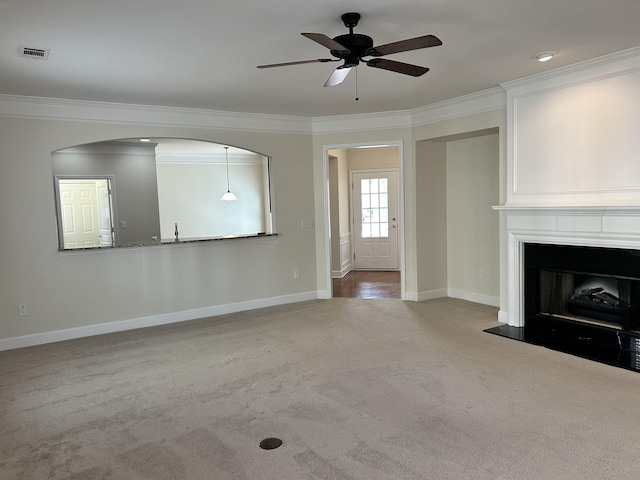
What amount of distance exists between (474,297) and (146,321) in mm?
4120

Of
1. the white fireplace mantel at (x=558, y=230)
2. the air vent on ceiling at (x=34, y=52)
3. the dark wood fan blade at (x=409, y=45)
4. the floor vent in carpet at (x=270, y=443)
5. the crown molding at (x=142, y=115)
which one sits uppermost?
the air vent on ceiling at (x=34, y=52)

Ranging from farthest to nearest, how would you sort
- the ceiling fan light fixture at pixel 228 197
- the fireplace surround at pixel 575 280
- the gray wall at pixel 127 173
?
1. the ceiling fan light fixture at pixel 228 197
2. the gray wall at pixel 127 173
3. the fireplace surround at pixel 575 280

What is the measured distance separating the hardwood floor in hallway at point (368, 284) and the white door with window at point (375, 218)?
1.05 ft

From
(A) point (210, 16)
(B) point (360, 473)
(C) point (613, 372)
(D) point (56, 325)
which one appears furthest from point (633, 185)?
(D) point (56, 325)

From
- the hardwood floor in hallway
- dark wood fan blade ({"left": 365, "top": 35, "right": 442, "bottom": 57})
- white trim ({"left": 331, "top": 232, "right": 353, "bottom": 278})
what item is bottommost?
the hardwood floor in hallway

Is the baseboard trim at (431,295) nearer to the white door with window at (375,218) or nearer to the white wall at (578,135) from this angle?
the white wall at (578,135)

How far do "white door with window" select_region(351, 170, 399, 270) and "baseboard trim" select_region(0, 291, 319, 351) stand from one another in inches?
108

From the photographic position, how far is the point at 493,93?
4879mm

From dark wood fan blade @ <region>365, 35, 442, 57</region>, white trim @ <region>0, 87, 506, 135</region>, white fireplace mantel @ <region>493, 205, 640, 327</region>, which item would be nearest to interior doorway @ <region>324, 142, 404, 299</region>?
white trim @ <region>0, 87, 506, 135</region>

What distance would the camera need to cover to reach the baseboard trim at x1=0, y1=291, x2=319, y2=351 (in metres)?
4.65

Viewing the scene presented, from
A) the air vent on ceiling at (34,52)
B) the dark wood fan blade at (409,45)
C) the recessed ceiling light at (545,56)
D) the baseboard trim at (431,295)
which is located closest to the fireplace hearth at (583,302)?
the baseboard trim at (431,295)

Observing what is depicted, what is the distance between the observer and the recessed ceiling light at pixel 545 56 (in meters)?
3.69

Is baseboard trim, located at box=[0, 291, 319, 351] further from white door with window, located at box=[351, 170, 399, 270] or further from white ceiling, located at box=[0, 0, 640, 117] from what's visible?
white door with window, located at box=[351, 170, 399, 270]

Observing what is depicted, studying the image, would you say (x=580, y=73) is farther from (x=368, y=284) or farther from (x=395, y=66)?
(x=368, y=284)
